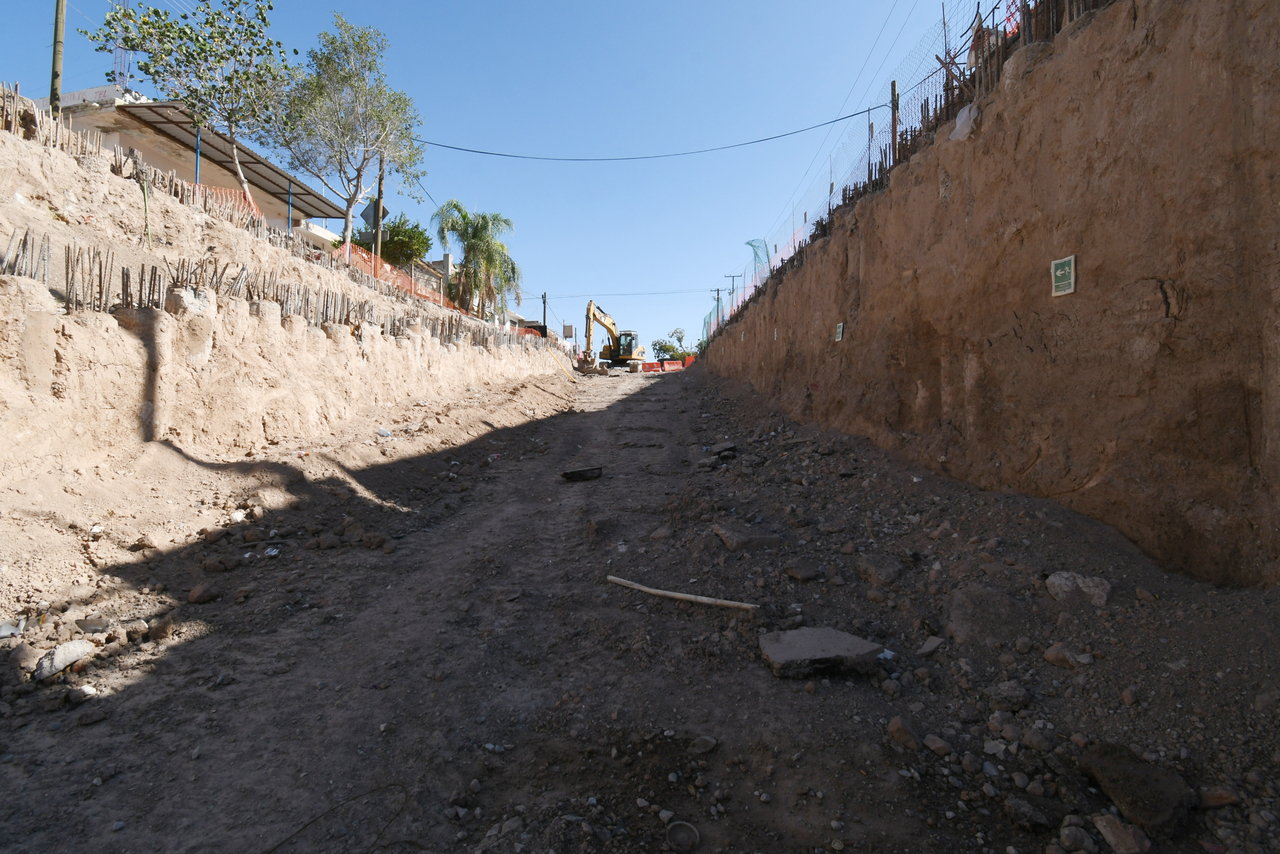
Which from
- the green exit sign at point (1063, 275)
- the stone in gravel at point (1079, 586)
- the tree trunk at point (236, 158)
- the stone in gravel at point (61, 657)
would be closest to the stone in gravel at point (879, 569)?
the stone in gravel at point (1079, 586)

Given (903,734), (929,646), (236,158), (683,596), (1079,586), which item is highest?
(236,158)

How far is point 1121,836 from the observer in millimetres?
2189

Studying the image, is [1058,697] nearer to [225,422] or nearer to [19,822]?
[19,822]

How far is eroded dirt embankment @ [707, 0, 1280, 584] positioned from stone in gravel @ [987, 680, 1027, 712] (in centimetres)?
135

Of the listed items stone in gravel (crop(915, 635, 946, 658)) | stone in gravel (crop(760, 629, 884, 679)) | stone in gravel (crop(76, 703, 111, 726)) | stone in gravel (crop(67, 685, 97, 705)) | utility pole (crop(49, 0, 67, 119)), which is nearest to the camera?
stone in gravel (crop(76, 703, 111, 726))

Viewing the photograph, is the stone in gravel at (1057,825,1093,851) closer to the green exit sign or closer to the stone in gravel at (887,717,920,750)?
the stone in gravel at (887,717,920,750)

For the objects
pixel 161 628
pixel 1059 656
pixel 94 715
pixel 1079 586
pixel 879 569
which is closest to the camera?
pixel 94 715

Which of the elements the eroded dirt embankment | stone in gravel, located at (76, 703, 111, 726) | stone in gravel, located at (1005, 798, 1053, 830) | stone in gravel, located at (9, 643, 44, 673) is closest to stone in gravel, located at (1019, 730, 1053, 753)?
stone in gravel, located at (1005, 798, 1053, 830)

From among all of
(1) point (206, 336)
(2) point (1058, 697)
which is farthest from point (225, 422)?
(2) point (1058, 697)

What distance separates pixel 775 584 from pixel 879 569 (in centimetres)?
72

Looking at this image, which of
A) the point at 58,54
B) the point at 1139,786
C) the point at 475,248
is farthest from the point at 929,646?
the point at 475,248

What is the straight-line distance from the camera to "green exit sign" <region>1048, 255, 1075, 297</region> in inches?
158

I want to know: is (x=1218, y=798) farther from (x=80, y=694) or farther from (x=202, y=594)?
(x=202, y=594)

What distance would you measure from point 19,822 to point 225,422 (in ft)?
13.7
